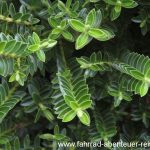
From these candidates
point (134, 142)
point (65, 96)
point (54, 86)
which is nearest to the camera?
point (65, 96)

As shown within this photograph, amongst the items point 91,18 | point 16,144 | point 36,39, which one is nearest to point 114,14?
point 91,18

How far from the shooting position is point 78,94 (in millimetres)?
958

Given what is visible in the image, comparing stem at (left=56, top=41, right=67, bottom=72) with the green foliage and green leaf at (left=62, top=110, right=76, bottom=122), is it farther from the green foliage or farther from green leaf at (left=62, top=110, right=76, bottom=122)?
green leaf at (left=62, top=110, right=76, bottom=122)

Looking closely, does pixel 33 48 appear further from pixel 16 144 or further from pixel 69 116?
pixel 16 144

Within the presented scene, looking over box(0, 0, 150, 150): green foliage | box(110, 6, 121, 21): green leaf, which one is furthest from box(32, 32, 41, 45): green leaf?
box(110, 6, 121, 21): green leaf

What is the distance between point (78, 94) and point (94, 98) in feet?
0.49

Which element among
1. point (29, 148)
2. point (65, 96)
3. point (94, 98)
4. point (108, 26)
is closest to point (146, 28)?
point (108, 26)

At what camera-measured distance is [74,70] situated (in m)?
1.08

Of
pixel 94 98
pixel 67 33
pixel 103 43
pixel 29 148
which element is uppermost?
pixel 67 33

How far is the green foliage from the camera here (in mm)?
929

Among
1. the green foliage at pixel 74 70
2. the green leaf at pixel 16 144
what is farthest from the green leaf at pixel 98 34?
the green leaf at pixel 16 144

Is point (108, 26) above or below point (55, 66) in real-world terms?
above

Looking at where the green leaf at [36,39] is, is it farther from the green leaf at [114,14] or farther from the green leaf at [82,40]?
the green leaf at [114,14]

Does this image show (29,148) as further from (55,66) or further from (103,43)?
(103,43)
